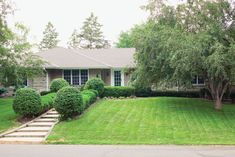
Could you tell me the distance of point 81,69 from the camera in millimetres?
32000

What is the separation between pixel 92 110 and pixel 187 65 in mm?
5943

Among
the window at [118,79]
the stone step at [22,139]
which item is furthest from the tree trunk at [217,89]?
the stone step at [22,139]

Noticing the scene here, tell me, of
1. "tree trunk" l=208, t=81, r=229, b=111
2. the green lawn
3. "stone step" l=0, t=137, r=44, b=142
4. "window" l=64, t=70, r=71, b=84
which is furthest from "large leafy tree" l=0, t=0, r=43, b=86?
"tree trunk" l=208, t=81, r=229, b=111

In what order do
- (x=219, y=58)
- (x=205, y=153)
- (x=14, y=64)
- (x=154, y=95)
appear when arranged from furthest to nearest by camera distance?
1. (x=154, y=95)
2. (x=14, y=64)
3. (x=219, y=58)
4. (x=205, y=153)

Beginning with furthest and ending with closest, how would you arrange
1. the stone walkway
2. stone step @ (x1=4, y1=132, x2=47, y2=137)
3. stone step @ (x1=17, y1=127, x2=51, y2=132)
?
1. stone step @ (x1=17, y1=127, x2=51, y2=132)
2. stone step @ (x1=4, y1=132, x2=47, y2=137)
3. the stone walkway

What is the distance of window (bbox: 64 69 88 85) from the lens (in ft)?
105

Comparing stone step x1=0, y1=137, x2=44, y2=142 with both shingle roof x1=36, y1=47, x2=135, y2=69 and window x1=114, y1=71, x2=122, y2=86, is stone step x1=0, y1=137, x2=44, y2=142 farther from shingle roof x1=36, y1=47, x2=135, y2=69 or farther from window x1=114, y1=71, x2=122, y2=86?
window x1=114, y1=71, x2=122, y2=86

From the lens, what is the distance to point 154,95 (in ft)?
97.2

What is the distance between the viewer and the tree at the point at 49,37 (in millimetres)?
75938

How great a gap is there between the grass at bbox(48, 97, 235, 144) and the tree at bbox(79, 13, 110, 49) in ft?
164

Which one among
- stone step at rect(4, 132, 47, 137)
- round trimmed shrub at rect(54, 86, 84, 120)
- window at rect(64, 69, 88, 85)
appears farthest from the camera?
window at rect(64, 69, 88, 85)

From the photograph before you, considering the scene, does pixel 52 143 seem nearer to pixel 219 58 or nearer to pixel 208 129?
pixel 208 129

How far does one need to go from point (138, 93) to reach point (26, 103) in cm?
1213

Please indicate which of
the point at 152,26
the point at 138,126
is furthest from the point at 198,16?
the point at 138,126
